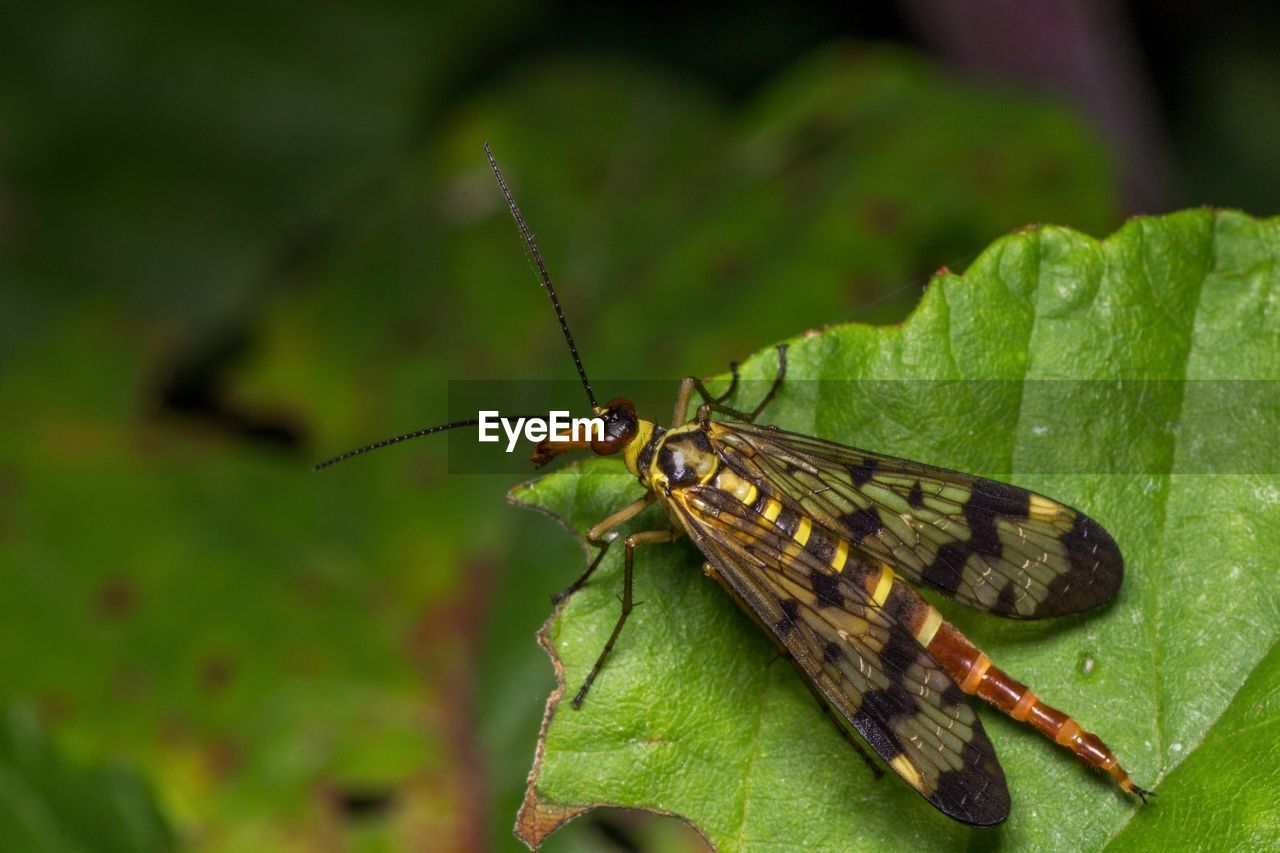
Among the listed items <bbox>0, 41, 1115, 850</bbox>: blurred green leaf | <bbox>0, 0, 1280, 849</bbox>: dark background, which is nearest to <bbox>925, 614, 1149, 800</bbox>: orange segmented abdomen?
<bbox>0, 0, 1280, 849</bbox>: dark background

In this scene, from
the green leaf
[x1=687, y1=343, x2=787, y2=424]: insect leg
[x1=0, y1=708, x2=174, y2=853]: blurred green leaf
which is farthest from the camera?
[x1=0, y1=708, x2=174, y2=853]: blurred green leaf

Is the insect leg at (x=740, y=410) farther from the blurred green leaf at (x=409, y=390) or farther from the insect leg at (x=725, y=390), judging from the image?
the blurred green leaf at (x=409, y=390)

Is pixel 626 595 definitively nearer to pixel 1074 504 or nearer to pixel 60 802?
pixel 1074 504

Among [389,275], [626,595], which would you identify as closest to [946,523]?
[626,595]

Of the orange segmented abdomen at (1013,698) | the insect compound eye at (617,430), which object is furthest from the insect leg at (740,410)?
the orange segmented abdomen at (1013,698)

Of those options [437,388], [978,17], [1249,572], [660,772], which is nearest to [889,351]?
[1249,572]

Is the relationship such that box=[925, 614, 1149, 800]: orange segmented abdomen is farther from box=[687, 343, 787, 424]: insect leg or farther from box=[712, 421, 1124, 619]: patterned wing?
box=[687, 343, 787, 424]: insect leg

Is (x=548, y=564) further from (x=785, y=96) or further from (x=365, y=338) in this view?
(x=785, y=96)
